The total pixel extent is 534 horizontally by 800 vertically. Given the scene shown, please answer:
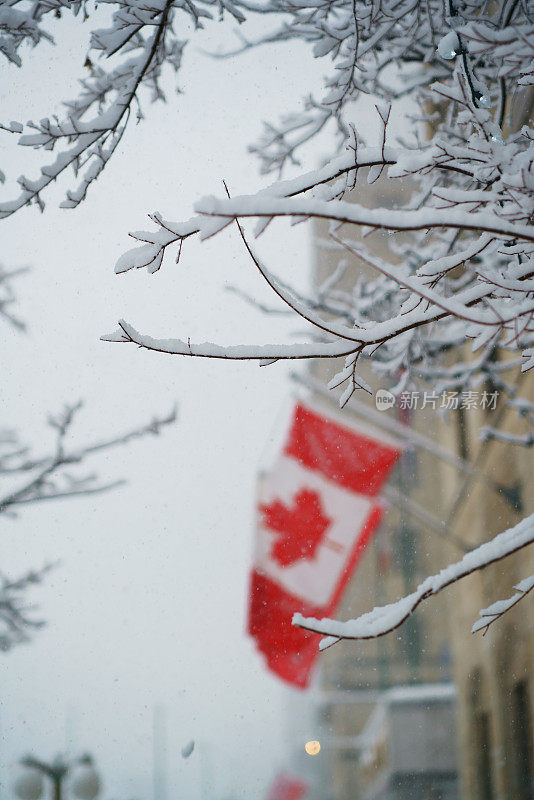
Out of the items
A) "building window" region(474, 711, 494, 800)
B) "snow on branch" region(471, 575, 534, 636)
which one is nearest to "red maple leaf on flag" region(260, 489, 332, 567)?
"snow on branch" region(471, 575, 534, 636)

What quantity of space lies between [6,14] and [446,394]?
354cm

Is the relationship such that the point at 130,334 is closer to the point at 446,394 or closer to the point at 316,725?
the point at 446,394

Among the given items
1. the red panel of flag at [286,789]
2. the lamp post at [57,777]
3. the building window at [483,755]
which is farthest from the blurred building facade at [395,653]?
A: the lamp post at [57,777]

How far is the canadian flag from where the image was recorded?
Answer: 5.81m

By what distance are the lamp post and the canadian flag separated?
75.8 inches

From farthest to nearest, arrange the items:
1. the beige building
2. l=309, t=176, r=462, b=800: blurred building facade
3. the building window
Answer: l=309, t=176, r=462, b=800: blurred building facade
the building window
the beige building

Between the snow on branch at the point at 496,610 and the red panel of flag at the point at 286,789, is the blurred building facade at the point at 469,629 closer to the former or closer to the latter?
the snow on branch at the point at 496,610

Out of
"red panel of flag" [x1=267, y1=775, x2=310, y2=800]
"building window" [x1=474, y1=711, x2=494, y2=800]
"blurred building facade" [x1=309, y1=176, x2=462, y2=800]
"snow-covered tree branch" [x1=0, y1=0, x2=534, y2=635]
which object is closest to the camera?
"snow-covered tree branch" [x1=0, y1=0, x2=534, y2=635]

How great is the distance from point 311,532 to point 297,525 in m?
0.14

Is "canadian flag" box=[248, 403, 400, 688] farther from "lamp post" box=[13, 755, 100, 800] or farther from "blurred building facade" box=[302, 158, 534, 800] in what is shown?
"lamp post" box=[13, 755, 100, 800]

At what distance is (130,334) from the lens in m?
1.58

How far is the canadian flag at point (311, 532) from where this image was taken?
19.1 ft

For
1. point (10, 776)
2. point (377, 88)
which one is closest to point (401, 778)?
point (10, 776)

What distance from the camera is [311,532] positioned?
5977 mm
